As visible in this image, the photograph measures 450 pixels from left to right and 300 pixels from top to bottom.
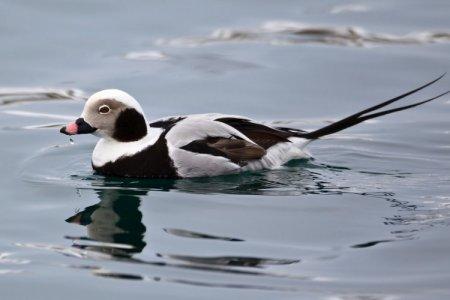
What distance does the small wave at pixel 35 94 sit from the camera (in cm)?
1160

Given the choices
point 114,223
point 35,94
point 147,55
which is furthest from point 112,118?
point 147,55

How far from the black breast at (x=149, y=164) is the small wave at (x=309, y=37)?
4838 millimetres

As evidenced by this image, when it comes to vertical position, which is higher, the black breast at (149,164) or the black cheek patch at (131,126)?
the black cheek patch at (131,126)

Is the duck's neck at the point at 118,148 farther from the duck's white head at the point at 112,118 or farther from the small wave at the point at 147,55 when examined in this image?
the small wave at the point at 147,55

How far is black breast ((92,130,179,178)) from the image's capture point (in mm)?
8727

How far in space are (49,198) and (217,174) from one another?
1.24 metres

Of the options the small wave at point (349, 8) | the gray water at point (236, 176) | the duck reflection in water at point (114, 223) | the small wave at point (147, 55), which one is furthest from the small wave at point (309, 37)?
the duck reflection in water at point (114, 223)

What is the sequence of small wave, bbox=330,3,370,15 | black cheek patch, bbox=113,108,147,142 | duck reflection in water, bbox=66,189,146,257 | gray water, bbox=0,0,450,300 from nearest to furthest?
gray water, bbox=0,0,450,300 → duck reflection in water, bbox=66,189,146,257 → black cheek patch, bbox=113,108,147,142 → small wave, bbox=330,3,370,15

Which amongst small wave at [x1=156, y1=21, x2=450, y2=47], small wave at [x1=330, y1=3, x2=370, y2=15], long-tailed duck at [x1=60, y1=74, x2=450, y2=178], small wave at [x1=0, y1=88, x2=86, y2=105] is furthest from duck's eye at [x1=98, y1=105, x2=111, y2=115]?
small wave at [x1=330, y1=3, x2=370, y2=15]

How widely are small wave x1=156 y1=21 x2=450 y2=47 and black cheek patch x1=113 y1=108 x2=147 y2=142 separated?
186 inches

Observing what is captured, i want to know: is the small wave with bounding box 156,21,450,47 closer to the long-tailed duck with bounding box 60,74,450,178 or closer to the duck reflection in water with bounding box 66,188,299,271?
the long-tailed duck with bounding box 60,74,450,178

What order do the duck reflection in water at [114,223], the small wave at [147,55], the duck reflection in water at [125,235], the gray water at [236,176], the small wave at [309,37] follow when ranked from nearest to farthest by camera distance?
1. the gray water at [236,176]
2. the duck reflection in water at [125,235]
3. the duck reflection in water at [114,223]
4. the small wave at [147,55]
5. the small wave at [309,37]

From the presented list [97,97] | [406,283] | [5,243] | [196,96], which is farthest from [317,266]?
[196,96]

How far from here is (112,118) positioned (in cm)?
883
